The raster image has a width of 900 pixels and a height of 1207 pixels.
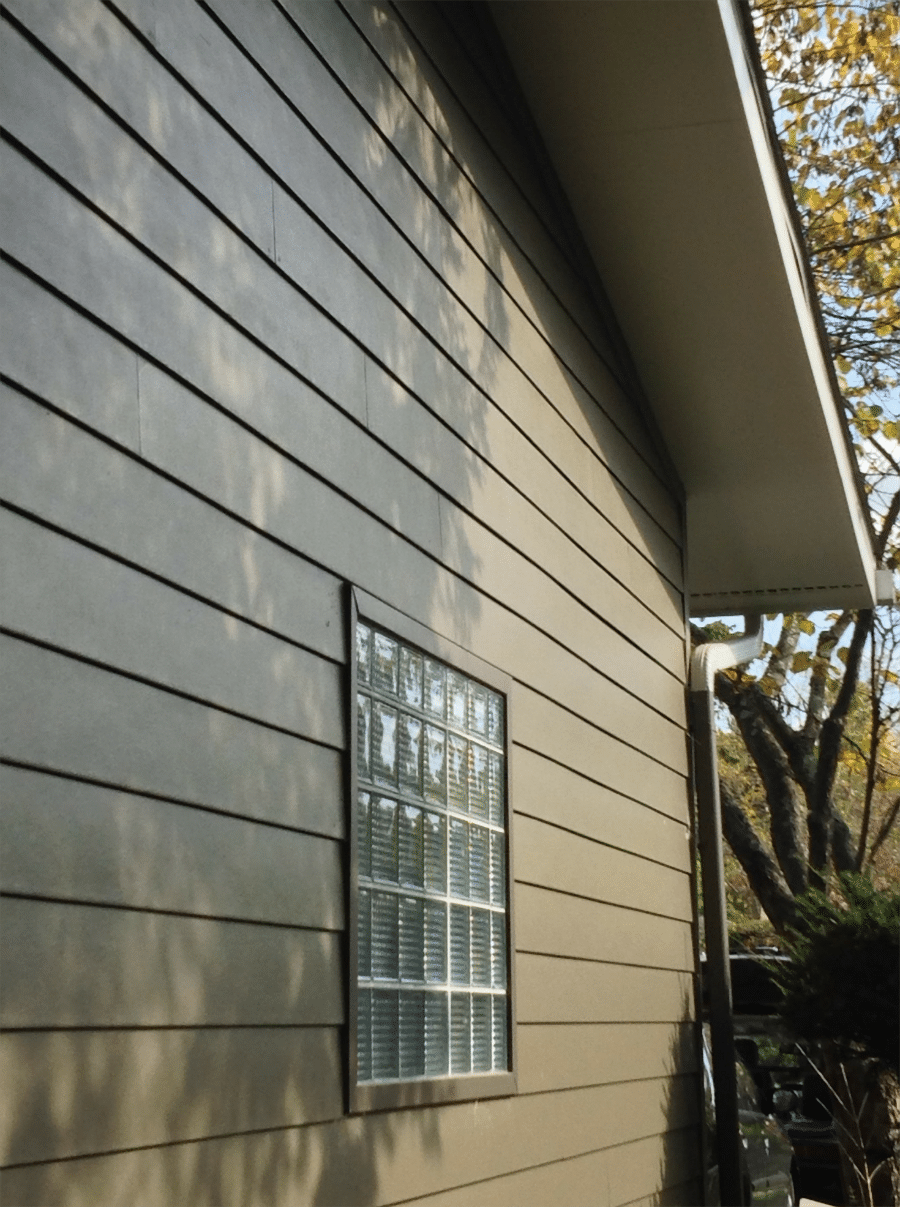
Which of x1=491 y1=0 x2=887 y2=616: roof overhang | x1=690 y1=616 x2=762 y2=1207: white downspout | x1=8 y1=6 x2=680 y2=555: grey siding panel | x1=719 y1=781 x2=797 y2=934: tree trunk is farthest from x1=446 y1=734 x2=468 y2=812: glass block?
x1=719 y1=781 x2=797 y2=934: tree trunk

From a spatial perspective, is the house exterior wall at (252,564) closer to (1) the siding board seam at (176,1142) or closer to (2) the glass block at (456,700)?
(1) the siding board seam at (176,1142)

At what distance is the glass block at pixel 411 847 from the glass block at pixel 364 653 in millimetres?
429

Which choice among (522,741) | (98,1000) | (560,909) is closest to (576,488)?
(522,741)

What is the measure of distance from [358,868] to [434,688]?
2.55ft

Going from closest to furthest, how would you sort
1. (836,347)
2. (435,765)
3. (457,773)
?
1. (435,765)
2. (457,773)
3. (836,347)

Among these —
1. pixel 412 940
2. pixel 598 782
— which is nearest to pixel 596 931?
pixel 598 782

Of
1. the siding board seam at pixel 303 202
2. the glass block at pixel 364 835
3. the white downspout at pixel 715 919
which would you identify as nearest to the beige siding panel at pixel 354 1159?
the glass block at pixel 364 835

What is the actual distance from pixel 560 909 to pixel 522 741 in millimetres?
682

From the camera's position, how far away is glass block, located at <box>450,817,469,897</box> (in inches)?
169

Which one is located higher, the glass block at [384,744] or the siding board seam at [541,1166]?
the glass block at [384,744]

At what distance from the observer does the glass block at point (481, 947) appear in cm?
438

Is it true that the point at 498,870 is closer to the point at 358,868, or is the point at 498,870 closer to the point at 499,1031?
the point at 499,1031

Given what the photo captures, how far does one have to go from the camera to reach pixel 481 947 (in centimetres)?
443

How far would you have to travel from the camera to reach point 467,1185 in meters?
4.12
